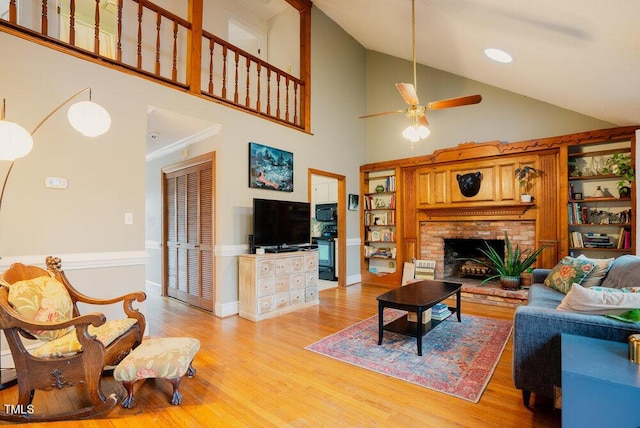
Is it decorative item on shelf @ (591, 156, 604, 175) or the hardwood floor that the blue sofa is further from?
decorative item on shelf @ (591, 156, 604, 175)

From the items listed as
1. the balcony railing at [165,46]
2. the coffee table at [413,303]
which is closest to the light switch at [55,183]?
the balcony railing at [165,46]

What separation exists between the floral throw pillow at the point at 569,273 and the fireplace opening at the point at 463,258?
2129 mm

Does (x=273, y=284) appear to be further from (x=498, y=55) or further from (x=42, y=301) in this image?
(x=498, y=55)

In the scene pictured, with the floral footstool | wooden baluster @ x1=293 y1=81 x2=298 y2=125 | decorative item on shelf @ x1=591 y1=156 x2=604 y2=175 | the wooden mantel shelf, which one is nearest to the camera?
the floral footstool

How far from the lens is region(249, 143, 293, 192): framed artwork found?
173 inches

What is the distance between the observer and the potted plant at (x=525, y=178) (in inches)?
187

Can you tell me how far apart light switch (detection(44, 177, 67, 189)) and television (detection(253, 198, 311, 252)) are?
197 centimetres

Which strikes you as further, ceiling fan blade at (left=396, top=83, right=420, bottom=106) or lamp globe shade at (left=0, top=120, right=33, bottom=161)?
ceiling fan blade at (left=396, top=83, right=420, bottom=106)

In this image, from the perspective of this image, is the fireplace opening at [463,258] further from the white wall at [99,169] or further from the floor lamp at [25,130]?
the floor lamp at [25,130]

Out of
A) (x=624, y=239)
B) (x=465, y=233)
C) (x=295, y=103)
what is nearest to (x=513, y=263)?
(x=465, y=233)

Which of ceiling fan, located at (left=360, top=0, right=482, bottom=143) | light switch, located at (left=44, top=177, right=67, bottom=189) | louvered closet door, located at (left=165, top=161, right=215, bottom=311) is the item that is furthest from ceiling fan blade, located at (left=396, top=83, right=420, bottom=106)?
light switch, located at (left=44, top=177, right=67, bottom=189)

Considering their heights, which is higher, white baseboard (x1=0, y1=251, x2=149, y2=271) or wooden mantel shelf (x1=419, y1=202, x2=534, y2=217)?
wooden mantel shelf (x1=419, y1=202, x2=534, y2=217)

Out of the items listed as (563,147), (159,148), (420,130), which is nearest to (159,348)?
(420,130)

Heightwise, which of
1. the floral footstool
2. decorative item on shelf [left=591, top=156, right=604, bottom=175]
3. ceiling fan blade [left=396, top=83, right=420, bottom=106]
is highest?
ceiling fan blade [left=396, top=83, right=420, bottom=106]
